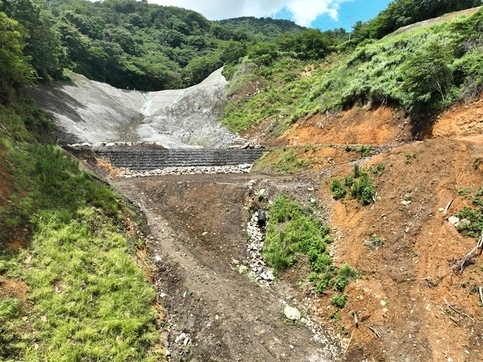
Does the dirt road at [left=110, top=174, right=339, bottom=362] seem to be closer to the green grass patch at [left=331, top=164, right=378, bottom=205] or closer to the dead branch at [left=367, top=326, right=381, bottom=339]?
the dead branch at [left=367, top=326, right=381, bottom=339]

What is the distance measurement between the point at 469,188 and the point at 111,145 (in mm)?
25197

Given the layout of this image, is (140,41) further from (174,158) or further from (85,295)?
(85,295)

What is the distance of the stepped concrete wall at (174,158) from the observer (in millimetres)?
23156

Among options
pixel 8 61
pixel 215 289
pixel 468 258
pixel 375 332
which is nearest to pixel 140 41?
pixel 8 61

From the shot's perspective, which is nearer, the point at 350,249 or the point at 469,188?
the point at 469,188

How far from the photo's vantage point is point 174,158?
80.1 ft

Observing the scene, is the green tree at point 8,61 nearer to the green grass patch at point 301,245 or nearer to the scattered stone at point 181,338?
the green grass patch at point 301,245

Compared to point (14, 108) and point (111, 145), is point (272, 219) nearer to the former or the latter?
point (14, 108)

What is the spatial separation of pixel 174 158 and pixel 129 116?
946 inches

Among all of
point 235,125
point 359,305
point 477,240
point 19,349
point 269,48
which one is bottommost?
point 359,305

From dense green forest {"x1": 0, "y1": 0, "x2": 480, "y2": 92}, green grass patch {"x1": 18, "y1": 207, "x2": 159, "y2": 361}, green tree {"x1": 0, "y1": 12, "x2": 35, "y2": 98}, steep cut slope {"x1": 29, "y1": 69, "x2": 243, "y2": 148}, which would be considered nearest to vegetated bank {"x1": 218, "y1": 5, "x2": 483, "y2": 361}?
green grass patch {"x1": 18, "y1": 207, "x2": 159, "y2": 361}

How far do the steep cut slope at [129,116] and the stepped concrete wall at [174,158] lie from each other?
580 cm

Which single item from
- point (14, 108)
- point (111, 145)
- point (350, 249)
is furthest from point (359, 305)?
point (111, 145)

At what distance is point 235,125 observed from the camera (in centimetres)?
3575
